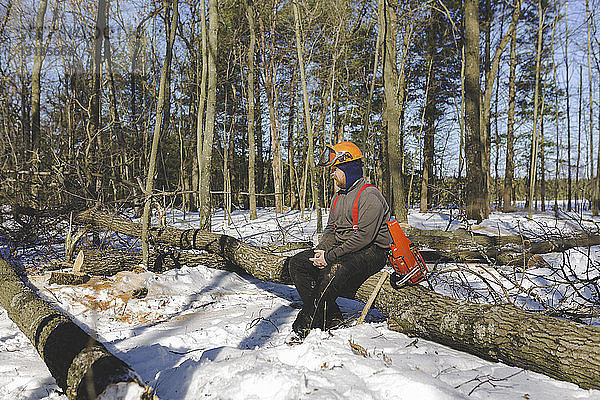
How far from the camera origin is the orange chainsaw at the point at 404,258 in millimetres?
3660

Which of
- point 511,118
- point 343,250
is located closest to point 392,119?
point 343,250

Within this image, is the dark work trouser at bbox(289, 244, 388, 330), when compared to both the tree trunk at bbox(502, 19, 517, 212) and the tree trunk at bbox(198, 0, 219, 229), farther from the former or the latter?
the tree trunk at bbox(502, 19, 517, 212)

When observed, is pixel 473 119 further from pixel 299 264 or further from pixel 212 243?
pixel 299 264

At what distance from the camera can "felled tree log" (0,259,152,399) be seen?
88.4 inches

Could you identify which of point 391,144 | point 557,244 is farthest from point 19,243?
point 557,244

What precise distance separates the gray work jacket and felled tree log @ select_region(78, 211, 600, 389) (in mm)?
516

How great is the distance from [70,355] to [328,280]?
2.18m

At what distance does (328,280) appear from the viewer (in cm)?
375

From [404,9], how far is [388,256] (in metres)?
14.5

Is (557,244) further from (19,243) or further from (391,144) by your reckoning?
(19,243)

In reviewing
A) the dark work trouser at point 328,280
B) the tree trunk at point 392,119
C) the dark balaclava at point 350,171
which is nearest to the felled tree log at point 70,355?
the dark work trouser at point 328,280

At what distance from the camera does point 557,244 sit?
716 cm

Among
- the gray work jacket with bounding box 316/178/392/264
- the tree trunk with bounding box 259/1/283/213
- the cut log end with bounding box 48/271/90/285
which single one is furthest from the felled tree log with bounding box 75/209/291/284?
the tree trunk with bounding box 259/1/283/213

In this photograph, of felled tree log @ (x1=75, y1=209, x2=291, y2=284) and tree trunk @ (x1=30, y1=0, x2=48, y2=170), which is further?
tree trunk @ (x1=30, y1=0, x2=48, y2=170)
